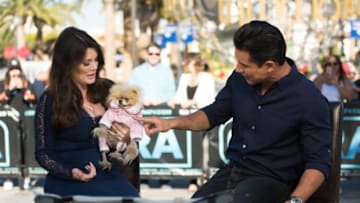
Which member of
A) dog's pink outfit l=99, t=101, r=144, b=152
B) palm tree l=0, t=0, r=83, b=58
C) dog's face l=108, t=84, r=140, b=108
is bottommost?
dog's pink outfit l=99, t=101, r=144, b=152

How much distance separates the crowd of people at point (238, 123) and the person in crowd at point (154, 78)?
4.69 metres

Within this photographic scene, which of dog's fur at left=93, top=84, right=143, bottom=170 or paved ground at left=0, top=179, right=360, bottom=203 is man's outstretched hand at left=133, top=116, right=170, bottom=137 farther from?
paved ground at left=0, top=179, right=360, bottom=203

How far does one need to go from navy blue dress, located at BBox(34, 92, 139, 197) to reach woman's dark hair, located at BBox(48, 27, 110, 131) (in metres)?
0.04

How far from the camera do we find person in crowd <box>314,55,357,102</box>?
8758mm

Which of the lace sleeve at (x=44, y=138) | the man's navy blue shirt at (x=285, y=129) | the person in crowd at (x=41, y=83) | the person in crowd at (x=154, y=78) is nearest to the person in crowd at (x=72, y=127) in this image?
the lace sleeve at (x=44, y=138)

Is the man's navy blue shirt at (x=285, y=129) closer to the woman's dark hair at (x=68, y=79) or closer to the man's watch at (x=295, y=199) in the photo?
the man's watch at (x=295, y=199)

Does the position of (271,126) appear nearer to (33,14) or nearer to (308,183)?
(308,183)

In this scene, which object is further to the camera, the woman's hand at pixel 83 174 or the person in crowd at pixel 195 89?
the person in crowd at pixel 195 89

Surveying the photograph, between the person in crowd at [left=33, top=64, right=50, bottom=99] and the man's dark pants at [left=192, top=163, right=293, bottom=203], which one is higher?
the person in crowd at [left=33, top=64, right=50, bottom=99]

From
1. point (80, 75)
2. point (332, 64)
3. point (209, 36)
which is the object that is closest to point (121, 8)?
point (209, 36)

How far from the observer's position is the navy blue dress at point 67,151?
11.2 feet

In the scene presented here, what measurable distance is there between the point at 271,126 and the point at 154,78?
17.3 feet

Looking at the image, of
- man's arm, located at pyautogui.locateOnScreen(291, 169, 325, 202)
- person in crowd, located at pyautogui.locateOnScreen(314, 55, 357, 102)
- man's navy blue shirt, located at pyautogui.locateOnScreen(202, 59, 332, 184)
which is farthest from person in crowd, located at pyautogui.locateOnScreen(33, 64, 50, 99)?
man's arm, located at pyautogui.locateOnScreen(291, 169, 325, 202)

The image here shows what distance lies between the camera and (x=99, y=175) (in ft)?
11.2
